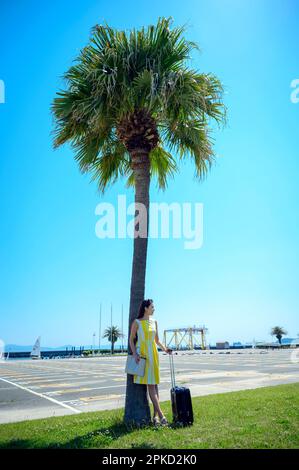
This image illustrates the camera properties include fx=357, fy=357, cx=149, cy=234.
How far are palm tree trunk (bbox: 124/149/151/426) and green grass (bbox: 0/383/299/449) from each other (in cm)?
36

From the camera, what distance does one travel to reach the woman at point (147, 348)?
579cm

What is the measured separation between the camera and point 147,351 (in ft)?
19.2

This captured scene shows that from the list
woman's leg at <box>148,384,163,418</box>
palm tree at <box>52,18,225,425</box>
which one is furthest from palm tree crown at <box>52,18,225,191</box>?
woman's leg at <box>148,384,163,418</box>

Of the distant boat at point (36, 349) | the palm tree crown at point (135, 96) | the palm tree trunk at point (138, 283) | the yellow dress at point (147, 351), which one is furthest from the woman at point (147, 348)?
the distant boat at point (36, 349)

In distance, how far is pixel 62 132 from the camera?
7.44 meters

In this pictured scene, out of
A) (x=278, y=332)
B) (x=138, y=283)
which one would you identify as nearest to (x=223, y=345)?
(x=278, y=332)

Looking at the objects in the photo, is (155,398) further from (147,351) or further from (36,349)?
(36,349)

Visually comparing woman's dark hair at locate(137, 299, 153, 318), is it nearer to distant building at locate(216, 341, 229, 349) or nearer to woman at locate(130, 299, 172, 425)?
woman at locate(130, 299, 172, 425)

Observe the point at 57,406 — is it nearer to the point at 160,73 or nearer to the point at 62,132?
the point at 62,132

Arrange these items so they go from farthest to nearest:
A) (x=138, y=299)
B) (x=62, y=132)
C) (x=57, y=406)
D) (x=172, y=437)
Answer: (x=57, y=406), (x=62, y=132), (x=138, y=299), (x=172, y=437)

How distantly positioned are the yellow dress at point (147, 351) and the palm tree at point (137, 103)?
37 cm

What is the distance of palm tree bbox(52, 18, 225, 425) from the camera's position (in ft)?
21.5
